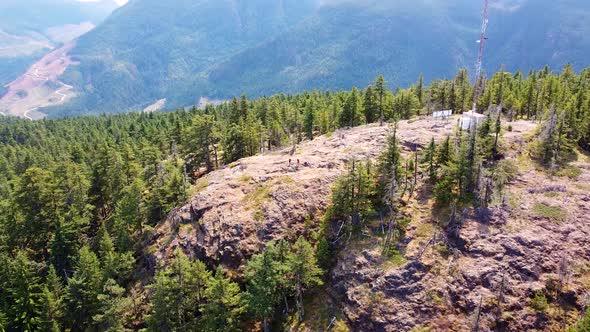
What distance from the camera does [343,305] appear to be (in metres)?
46.0

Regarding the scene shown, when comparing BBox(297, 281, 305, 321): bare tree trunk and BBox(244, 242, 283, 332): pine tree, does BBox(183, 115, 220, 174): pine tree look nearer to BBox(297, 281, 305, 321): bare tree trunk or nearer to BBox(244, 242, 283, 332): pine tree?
BBox(244, 242, 283, 332): pine tree

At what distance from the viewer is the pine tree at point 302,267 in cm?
4494

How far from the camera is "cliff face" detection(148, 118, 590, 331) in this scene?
4209cm

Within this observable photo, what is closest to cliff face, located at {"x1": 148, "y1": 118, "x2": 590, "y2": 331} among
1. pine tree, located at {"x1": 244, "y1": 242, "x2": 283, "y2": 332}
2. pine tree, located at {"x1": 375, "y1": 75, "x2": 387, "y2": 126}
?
pine tree, located at {"x1": 244, "y1": 242, "x2": 283, "y2": 332}

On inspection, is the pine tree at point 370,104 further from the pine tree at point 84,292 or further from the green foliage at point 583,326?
the pine tree at point 84,292

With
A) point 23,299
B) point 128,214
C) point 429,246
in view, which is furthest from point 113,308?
point 429,246

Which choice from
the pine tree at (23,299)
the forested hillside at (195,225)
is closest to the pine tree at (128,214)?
the forested hillside at (195,225)

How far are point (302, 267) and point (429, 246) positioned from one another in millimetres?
15835

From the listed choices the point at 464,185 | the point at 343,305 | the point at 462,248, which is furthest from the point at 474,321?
the point at 464,185

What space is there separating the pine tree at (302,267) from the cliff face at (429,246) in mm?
3942

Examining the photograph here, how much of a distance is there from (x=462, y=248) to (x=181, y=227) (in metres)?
39.5

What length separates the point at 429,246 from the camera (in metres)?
48.3

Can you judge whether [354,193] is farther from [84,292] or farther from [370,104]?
[370,104]

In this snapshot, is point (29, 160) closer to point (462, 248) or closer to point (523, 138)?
point (462, 248)
